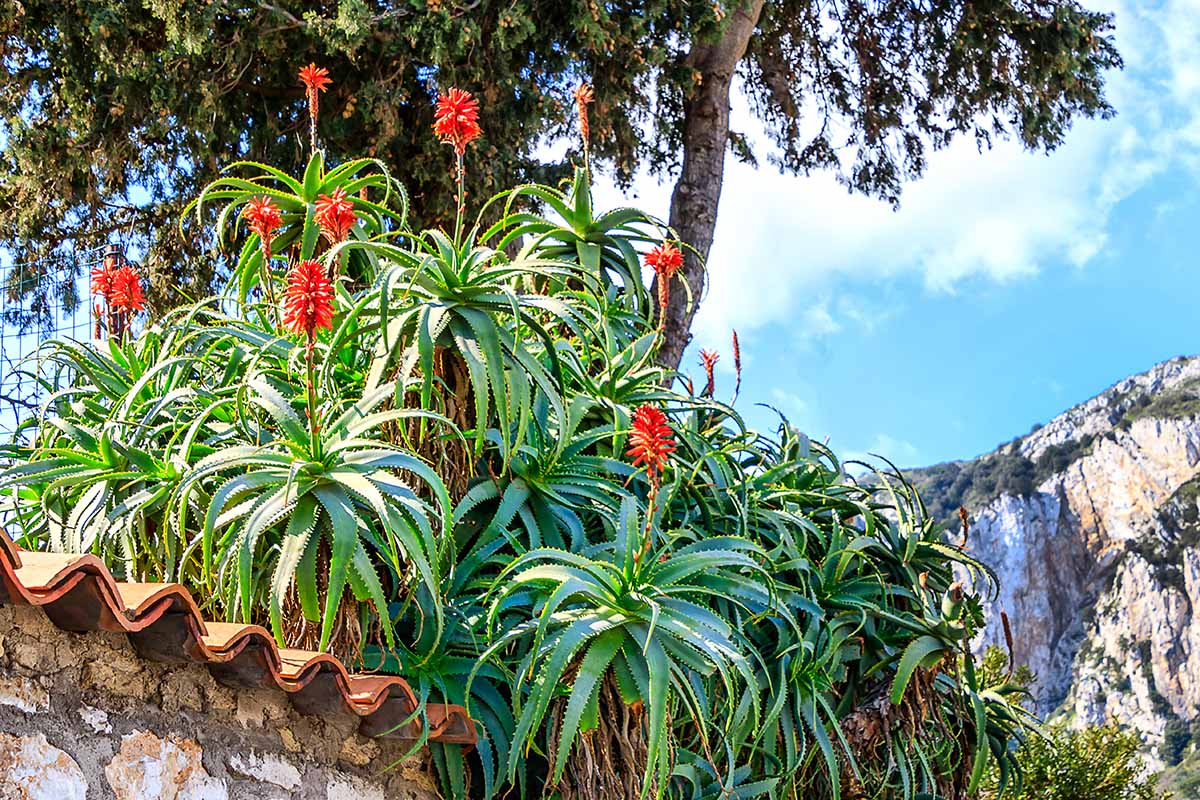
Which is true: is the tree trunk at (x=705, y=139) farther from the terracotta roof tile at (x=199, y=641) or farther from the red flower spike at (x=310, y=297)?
the red flower spike at (x=310, y=297)

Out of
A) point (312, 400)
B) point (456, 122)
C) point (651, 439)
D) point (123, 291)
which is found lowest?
point (312, 400)

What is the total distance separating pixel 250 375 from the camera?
352 cm

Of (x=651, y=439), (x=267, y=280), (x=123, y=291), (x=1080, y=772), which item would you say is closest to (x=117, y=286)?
(x=123, y=291)

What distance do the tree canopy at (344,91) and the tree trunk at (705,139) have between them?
12 mm

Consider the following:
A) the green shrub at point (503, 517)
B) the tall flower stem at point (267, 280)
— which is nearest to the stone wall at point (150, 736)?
the green shrub at point (503, 517)

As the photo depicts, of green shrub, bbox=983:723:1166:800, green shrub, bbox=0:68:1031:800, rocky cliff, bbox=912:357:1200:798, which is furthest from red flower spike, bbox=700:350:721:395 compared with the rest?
rocky cliff, bbox=912:357:1200:798

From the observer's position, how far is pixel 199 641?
2.68 meters

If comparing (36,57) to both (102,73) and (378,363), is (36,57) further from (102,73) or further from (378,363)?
(378,363)

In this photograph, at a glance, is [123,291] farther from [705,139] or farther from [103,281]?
[705,139]

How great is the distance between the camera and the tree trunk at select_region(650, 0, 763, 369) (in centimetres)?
757

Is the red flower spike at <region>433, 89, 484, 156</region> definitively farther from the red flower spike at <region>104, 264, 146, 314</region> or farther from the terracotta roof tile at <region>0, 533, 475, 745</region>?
the terracotta roof tile at <region>0, 533, 475, 745</region>

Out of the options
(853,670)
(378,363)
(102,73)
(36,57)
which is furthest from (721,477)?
(36,57)

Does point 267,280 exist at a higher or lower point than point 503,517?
higher

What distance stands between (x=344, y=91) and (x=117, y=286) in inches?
128
